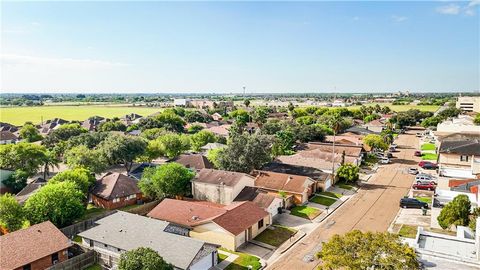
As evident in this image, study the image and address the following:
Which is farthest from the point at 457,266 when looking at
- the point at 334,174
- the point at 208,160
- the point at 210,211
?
the point at 208,160

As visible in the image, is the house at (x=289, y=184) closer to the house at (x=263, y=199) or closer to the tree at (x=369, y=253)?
the house at (x=263, y=199)

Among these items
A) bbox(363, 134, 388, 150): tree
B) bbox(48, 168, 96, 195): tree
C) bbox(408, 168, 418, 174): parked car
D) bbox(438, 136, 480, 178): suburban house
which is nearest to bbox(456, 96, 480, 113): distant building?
bbox(363, 134, 388, 150): tree

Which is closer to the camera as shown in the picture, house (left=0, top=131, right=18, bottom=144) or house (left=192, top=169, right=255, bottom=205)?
house (left=192, top=169, right=255, bottom=205)

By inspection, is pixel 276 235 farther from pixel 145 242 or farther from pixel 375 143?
pixel 375 143

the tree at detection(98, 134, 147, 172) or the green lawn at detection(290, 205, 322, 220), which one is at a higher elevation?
the tree at detection(98, 134, 147, 172)

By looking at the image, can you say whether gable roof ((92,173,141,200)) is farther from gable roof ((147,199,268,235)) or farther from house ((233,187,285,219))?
house ((233,187,285,219))

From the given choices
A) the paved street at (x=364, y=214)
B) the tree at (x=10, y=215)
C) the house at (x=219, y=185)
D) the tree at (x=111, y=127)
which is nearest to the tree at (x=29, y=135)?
the tree at (x=111, y=127)

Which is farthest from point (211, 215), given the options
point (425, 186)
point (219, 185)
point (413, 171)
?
point (413, 171)

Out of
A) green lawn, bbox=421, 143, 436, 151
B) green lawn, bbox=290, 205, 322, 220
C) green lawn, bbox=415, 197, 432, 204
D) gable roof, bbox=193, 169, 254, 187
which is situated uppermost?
gable roof, bbox=193, 169, 254, 187
